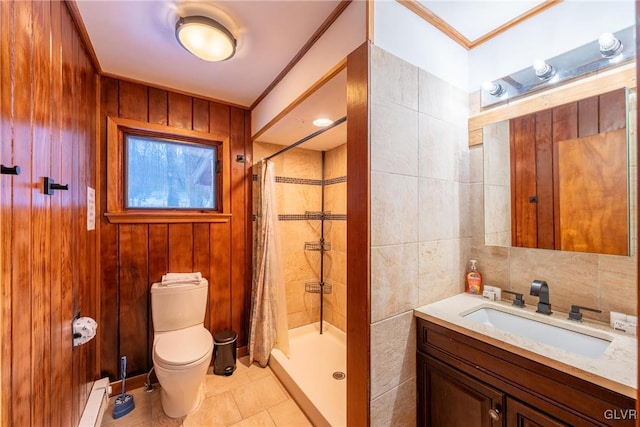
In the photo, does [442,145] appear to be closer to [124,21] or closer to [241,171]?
[241,171]

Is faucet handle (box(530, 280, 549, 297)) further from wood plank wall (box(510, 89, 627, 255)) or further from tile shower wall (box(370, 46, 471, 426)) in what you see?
tile shower wall (box(370, 46, 471, 426))

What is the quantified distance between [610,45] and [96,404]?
3487 millimetres

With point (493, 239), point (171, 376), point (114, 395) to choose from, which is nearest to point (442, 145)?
point (493, 239)

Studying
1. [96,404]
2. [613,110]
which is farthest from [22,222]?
[613,110]

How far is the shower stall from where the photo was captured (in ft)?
8.81

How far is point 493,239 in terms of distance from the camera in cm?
162

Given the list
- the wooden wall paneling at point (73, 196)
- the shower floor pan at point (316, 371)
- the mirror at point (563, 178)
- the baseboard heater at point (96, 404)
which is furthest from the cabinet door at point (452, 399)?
the baseboard heater at point (96, 404)

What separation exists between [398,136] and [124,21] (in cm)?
163

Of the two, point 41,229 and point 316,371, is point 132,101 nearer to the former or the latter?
point 41,229

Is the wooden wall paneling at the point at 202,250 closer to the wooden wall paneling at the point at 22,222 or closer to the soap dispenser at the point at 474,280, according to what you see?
the wooden wall paneling at the point at 22,222

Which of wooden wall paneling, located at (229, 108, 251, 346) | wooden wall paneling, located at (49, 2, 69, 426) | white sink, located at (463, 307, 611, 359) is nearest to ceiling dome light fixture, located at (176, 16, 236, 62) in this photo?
wooden wall paneling, located at (49, 2, 69, 426)

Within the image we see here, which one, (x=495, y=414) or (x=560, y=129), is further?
(x=560, y=129)

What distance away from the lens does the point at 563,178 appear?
4.45ft

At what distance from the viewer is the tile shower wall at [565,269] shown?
3.84 feet
